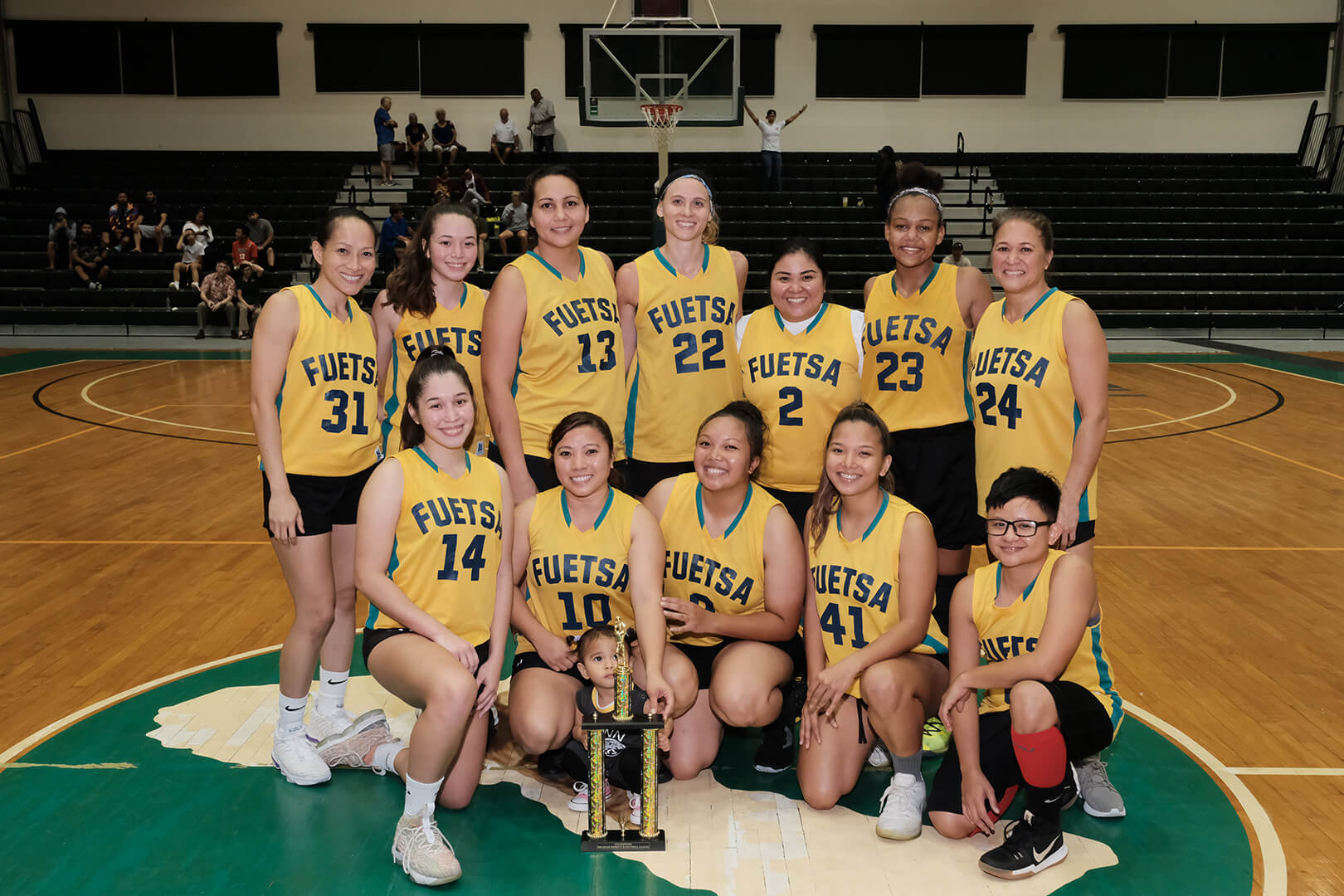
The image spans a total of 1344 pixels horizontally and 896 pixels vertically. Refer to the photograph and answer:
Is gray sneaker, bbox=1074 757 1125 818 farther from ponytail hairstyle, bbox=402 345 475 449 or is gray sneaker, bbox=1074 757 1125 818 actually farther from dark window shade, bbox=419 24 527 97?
dark window shade, bbox=419 24 527 97

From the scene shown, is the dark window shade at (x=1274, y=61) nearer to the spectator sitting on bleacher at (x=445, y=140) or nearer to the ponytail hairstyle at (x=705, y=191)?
the spectator sitting on bleacher at (x=445, y=140)

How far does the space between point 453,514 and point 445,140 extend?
52.8 feet

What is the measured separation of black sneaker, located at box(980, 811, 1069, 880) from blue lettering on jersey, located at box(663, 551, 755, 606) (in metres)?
1.01

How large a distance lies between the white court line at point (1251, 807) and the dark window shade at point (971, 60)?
16.9 metres

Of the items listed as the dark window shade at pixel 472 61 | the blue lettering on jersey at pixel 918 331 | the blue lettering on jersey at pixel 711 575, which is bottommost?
the blue lettering on jersey at pixel 711 575

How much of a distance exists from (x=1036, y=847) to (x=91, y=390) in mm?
10342

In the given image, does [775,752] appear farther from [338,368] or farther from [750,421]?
[338,368]

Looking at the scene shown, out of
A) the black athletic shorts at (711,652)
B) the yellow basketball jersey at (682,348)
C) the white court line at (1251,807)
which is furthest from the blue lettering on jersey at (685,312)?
the white court line at (1251,807)

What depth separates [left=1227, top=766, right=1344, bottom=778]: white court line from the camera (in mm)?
3307

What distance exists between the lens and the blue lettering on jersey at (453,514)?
10.2 ft

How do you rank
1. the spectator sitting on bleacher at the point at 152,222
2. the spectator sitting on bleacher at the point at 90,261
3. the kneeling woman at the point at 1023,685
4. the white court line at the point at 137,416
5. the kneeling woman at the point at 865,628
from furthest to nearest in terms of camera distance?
the spectator sitting on bleacher at the point at 152,222 → the spectator sitting on bleacher at the point at 90,261 → the white court line at the point at 137,416 → the kneeling woman at the point at 865,628 → the kneeling woman at the point at 1023,685

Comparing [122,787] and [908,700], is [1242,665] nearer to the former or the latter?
[908,700]

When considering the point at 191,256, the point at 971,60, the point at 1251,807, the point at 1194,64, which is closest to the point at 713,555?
the point at 1251,807

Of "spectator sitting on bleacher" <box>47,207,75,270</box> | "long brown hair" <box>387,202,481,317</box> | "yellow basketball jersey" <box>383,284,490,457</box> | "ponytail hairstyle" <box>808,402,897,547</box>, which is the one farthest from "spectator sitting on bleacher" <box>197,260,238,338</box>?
"ponytail hairstyle" <box>808,402,897,547</box>
